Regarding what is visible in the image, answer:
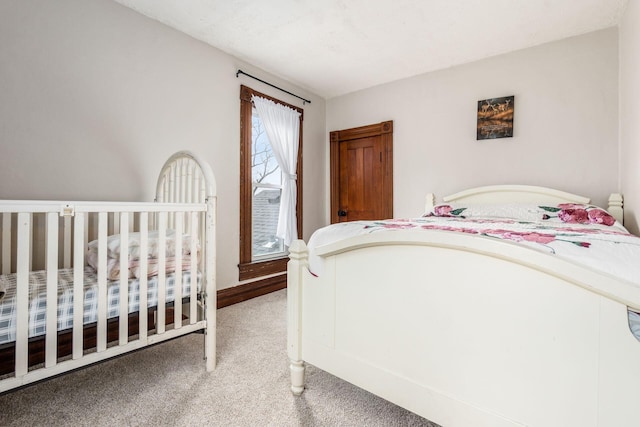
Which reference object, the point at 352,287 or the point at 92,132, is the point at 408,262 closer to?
the point at 352,287

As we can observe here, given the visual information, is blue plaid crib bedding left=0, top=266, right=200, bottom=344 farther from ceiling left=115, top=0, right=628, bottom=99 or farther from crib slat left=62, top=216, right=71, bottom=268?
ceiling left=115, top=0, right=628, bottom=99

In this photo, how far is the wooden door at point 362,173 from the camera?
12.2ft

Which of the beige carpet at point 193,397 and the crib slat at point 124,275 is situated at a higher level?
the crib slat at point 124,275

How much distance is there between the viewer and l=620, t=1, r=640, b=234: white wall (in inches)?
75.9

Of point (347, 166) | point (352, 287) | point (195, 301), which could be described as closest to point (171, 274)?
point (195, 301)

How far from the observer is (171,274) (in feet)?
5.38

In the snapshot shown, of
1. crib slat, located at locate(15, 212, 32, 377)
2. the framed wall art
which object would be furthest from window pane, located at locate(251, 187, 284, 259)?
the framed wall art

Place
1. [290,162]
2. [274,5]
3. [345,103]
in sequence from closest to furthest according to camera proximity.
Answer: [274,5]
[290,162]
[345,103]

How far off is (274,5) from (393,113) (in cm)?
188

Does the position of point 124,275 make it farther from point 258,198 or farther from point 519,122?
point 519,122

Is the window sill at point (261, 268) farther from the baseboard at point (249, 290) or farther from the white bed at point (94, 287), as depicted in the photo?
the white bed at point (94, 287)

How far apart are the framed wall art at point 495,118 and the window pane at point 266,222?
7.46 ft

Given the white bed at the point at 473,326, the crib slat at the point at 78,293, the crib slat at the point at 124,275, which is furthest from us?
the crib slat at the point at 124,275

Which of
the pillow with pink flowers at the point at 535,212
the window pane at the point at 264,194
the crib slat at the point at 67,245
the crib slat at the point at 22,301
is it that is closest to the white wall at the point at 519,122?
the pillow with pink flowers at the point at 535,212
